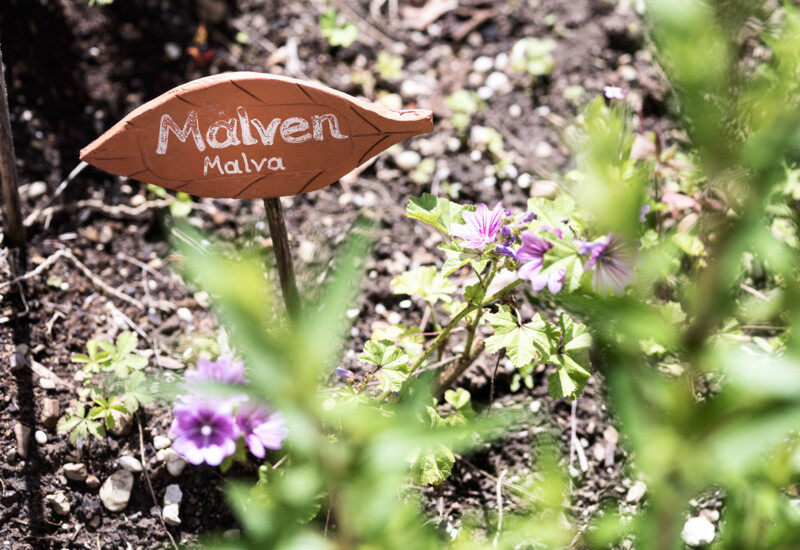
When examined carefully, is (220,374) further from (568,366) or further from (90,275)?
(90,275)

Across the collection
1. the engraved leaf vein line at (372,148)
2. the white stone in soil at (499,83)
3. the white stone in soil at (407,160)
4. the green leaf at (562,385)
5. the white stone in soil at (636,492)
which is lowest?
the white stone in soil at (636,492)

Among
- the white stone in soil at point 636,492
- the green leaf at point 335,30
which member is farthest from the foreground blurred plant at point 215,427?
the green leaf at point 335,30

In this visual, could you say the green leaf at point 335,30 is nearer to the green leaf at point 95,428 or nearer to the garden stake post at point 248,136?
the garden stake post at point 248,136

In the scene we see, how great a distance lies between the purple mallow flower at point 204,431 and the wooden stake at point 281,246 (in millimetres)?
368

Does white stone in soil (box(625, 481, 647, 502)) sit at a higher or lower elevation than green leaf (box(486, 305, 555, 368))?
lower

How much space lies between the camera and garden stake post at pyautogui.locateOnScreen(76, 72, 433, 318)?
1.01 m

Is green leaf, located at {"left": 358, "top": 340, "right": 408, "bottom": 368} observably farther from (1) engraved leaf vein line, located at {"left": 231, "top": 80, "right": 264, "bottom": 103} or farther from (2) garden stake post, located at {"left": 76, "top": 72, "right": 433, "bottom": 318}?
(1) engraved leaf vein line, located at {"left": 231, "top": 80, "right": 264, "bottom": 103}

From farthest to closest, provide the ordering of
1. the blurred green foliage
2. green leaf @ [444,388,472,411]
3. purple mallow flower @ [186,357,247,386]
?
1. green leaf @ [444,388,472,411]
2. purple mallow flower @ [186,357,247,386]
3. the blurred green foliage

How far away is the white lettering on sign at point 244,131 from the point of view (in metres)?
1.02

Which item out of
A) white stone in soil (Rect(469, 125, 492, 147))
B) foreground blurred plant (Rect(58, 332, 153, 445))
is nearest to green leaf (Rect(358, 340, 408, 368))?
foreground blurred plant (Rect(58, 332, 153, 445))

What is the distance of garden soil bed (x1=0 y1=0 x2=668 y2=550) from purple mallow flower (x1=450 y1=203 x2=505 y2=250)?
0.42m

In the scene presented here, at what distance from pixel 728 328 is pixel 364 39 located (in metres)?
1.34

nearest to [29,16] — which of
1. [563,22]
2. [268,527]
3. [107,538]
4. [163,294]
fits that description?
[163,294]

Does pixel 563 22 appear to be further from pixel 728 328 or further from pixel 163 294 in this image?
pixel 163 294
